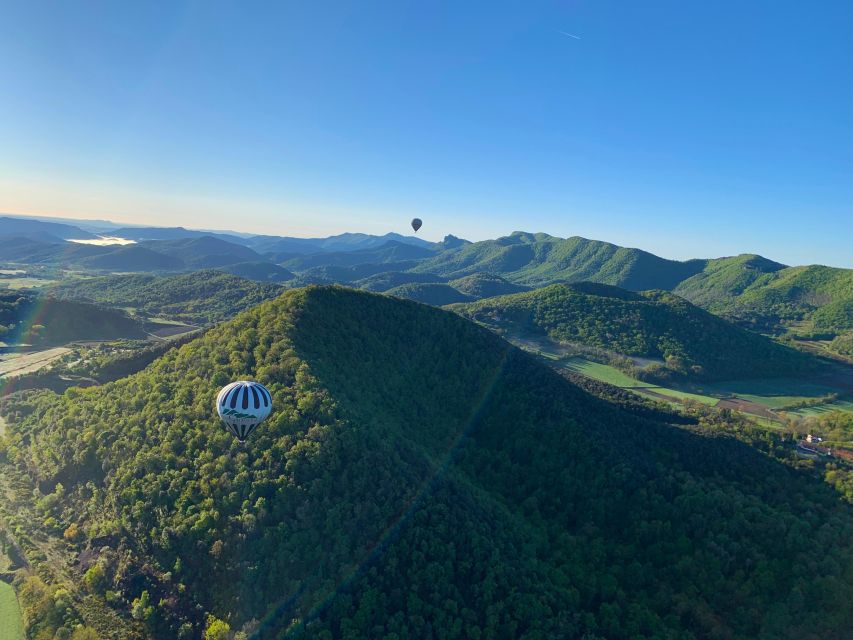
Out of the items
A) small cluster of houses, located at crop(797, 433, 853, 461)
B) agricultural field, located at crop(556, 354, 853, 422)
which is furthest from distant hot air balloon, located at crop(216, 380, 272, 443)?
agricultural field, located at crop(556, 354, 853, 422)

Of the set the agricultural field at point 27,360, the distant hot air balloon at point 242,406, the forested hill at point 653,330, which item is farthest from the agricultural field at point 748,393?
the agricultural field at point 27,360

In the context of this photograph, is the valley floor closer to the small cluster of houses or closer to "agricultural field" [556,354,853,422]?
"agricultural field" [556,354,853,422]

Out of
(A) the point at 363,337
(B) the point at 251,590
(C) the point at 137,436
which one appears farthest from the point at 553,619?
(C) the point at 137,436

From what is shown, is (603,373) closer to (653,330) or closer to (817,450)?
(653,330)

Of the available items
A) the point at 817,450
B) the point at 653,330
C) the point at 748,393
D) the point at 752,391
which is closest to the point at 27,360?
the point at 817,450

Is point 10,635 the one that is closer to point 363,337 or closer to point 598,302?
point 363,337

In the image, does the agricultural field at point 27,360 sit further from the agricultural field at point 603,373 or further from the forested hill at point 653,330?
the agricultural field at point 603,373

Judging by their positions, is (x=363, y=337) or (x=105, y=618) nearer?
(x=105, y=618)
